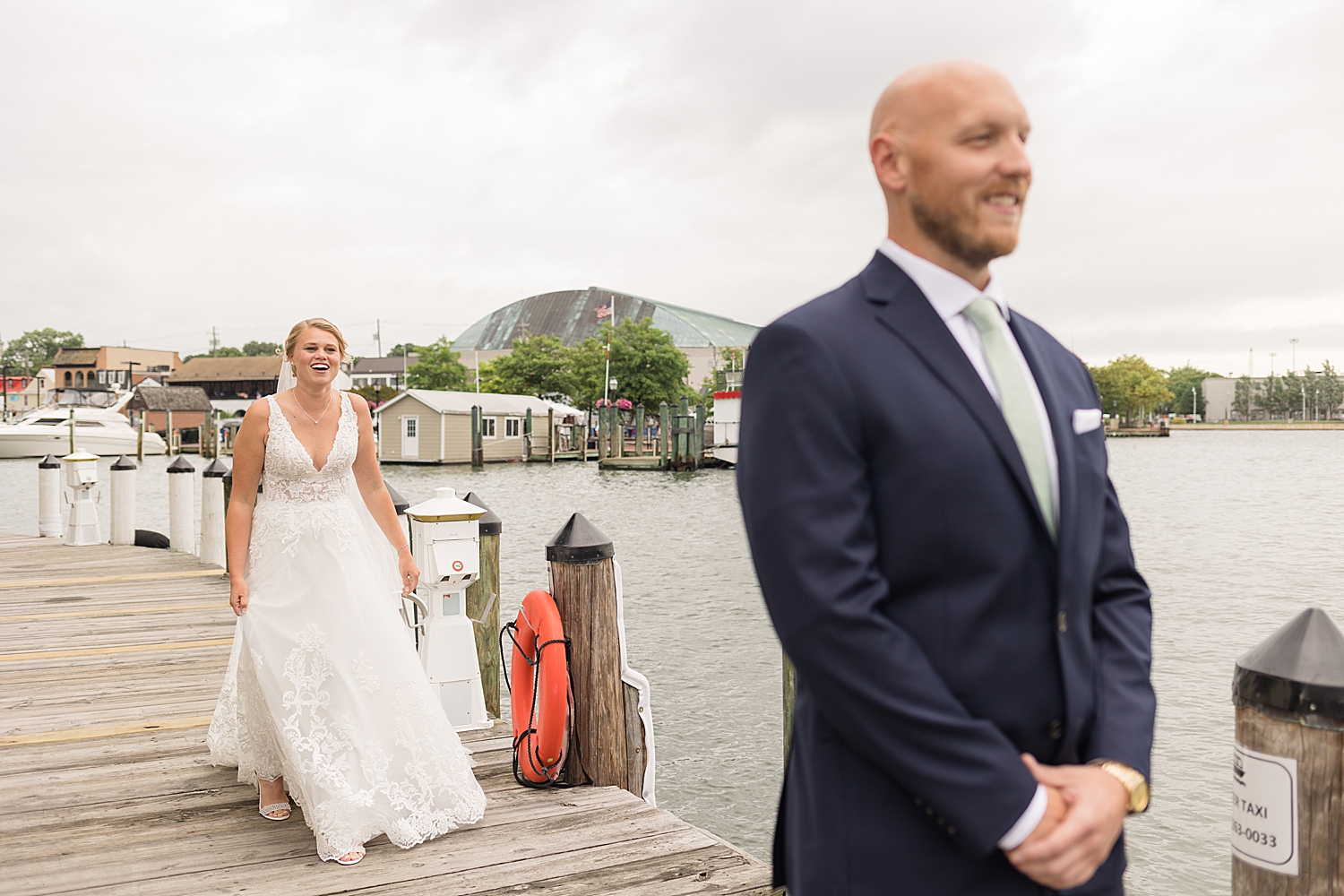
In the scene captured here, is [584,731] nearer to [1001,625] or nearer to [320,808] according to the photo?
[320,808]

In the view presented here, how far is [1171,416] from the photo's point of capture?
158 m

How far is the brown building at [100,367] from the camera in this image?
349 ft

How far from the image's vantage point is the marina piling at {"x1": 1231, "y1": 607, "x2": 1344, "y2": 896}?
1941mm

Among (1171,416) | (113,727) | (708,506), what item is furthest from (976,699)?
(1171,416)

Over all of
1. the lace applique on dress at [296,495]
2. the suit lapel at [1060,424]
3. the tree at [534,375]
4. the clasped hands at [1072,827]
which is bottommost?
the clasped hands at [1072,827]

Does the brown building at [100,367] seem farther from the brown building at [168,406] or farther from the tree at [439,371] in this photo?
the tree at [439,371]

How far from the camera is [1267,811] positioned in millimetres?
2016

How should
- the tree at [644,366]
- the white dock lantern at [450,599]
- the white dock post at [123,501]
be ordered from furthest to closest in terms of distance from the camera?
the tree at [644,366]
the white dock post at [123,501]
the white dock lantern at [450,599]

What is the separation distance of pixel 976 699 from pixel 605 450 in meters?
51.4

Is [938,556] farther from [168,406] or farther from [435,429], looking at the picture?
[168,406]

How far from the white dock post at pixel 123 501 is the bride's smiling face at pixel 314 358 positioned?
976 centimetres

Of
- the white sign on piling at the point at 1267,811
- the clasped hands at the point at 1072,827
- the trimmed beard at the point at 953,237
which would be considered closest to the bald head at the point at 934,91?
the trimmed beard at the point at 953,237

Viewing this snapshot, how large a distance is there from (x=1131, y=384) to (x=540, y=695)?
119847 millimetres

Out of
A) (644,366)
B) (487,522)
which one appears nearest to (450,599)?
(487,522)
